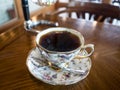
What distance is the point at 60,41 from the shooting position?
58cm

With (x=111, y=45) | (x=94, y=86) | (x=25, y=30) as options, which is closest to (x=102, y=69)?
(x=94, y=86)

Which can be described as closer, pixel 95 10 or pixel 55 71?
pixel 55 71

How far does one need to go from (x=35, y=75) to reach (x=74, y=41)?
202 mm

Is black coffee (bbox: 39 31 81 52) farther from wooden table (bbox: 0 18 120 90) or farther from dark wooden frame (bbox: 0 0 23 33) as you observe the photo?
dark wooden frame (bbox: 0 0 23 33)

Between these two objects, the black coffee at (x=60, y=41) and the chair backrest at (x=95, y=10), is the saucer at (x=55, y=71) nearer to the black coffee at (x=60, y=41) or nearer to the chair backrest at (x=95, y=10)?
the black coffee at (x=60, y=41)

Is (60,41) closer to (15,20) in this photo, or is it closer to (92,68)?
(92,68)

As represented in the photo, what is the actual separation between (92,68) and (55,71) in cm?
16

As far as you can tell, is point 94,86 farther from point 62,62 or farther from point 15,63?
point 15,63

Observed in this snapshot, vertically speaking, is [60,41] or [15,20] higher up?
[60,41]

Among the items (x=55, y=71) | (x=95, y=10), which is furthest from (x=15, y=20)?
(x=55, y=71)

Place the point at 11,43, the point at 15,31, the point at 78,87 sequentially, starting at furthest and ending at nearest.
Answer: the point at 15,31 < the point at 11,43 < the point at 78,87

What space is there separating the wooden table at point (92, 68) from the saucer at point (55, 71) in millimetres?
18

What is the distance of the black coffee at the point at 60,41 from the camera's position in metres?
0.53

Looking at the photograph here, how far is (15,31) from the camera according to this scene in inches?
32.7
